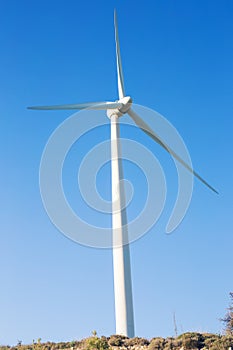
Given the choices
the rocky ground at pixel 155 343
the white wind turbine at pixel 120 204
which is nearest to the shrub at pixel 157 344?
the rocky ground at pixel 155 343

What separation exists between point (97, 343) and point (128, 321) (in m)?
15.4

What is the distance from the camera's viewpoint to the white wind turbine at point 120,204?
53.7m

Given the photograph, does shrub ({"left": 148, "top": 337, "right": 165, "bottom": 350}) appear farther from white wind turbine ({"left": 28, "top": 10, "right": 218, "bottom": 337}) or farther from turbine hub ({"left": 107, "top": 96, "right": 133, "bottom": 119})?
turbine hub ({"left": 107, "top": 96, "right": 133, "bottom": 119})

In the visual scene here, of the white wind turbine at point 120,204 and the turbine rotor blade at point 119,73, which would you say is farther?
the turbine rotor blade at point 119,73

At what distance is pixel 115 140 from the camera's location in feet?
200

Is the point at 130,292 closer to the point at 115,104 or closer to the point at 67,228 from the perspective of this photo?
the point at 67,228

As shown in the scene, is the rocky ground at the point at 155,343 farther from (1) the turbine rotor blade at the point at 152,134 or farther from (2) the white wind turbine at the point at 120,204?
(1) the turbine rotor blade at the point at 152,134

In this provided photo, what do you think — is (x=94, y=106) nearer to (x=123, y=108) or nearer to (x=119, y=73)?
(x=123, y=108)

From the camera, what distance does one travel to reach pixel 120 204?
57.2m

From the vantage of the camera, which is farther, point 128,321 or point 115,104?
point 115,104

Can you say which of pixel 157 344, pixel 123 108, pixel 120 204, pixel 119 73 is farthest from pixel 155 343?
pixel 119 73

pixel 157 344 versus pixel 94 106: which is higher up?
pixel 94 106

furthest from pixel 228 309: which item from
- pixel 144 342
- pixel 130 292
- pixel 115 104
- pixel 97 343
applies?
pixel 97 343

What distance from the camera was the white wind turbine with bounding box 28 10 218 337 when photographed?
53719 mm
